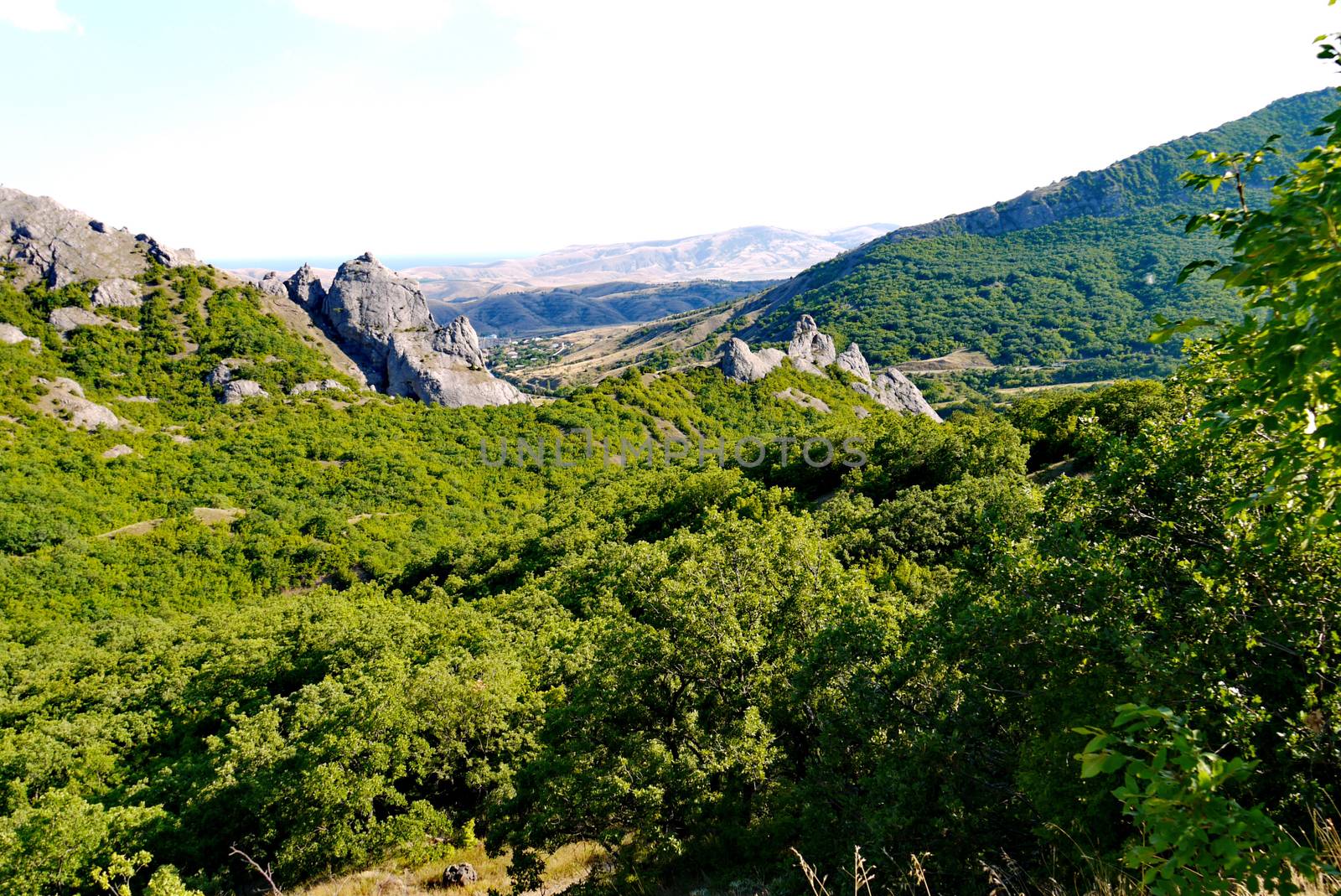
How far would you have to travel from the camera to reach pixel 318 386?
91688 mm

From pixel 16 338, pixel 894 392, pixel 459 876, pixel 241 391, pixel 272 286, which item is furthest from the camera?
pixel 894 392

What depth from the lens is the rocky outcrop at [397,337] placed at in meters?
99.6

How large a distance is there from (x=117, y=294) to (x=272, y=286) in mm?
23978

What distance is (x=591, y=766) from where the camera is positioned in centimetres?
1822

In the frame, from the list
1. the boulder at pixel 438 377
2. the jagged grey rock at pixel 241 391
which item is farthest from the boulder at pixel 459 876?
the jagged grey rock at pixel 241 391

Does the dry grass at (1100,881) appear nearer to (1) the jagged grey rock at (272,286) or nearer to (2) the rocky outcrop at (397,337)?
(2) the rocky outcrop at (397,337)

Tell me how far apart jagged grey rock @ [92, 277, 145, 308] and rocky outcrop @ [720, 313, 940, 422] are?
279 feet

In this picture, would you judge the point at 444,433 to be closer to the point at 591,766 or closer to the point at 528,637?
the point at 528,637

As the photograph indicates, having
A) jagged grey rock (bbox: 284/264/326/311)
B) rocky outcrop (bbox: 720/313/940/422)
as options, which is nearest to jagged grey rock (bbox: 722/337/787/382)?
rocky outcrop (bbox: 720/313/940/422)

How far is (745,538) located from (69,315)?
10247 centimetres

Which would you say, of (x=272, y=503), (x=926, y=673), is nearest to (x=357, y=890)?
(x=926, y=673)

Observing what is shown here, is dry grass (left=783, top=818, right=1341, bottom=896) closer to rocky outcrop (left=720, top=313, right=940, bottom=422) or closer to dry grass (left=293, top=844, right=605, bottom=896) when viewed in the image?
dry grass (left=293, top=844, right=605, bottom=896)

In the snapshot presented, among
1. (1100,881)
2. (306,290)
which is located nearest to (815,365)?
(306,290)

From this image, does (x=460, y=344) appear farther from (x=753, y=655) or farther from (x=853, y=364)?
(x=753, y=655)
